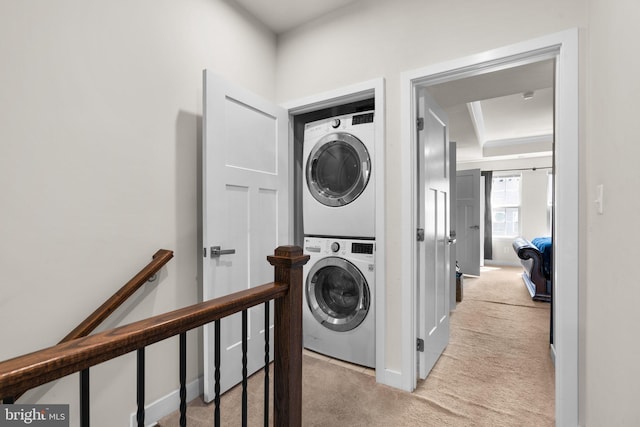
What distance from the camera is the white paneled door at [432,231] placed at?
6.66 feet

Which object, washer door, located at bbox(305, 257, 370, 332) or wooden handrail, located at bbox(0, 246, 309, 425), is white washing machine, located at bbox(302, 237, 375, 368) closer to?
washer door, located at bbox(305, 257, 370, 332)

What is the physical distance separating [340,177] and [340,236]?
0.46 meters

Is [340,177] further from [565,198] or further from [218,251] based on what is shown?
Answer: [565,198]

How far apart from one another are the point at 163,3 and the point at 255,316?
1.96 meters

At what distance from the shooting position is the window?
22.5ft

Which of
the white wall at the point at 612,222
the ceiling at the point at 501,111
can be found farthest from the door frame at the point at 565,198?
the ceiling at the point at 501,111

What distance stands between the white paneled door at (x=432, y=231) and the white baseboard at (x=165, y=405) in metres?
1.42

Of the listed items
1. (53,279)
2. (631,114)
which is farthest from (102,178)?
(631,114)

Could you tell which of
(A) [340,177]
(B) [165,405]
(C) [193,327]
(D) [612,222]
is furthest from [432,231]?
(B) [165,405]

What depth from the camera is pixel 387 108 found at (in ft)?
6.68

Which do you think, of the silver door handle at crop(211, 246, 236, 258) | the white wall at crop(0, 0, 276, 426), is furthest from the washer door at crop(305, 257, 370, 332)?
the white wall at crop(0, 0, 276, 426)

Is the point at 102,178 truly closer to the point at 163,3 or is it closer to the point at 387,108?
the point at 163,3

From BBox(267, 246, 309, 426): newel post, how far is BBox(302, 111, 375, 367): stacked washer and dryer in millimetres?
1176

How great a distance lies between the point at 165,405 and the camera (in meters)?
1.76
